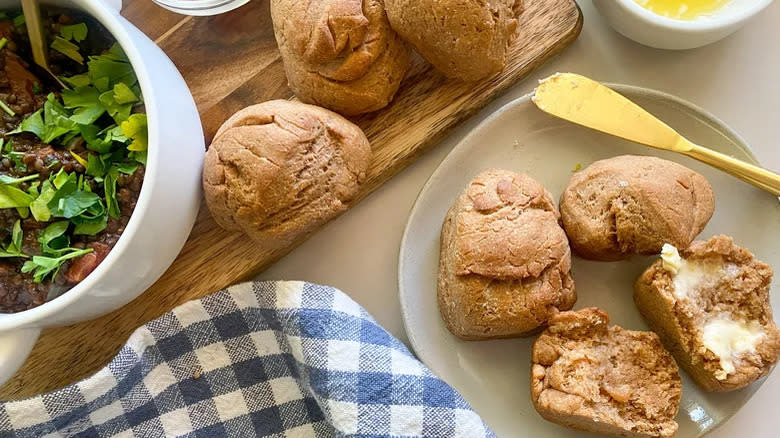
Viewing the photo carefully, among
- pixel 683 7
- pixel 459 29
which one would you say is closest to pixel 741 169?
pixel 683 7

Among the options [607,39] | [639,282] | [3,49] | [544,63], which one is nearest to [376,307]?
[639,282]

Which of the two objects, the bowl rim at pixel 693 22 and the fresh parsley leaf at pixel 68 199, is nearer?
the fresh parsley leaf at pixel 68 199

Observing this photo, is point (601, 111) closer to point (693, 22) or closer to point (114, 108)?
point (693, 22)

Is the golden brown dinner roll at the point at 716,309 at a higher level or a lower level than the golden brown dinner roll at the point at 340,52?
lower

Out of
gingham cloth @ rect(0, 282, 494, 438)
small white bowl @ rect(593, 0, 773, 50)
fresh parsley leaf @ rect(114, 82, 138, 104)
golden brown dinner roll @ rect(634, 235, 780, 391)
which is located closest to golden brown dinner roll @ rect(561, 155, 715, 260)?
golden brown dinner roll @ rect(634, 235, 780, 391)

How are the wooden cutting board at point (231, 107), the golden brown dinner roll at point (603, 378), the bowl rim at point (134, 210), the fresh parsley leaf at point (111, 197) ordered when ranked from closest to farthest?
the bowl rim at point (134, 210) → the fresh parsley leaf at point (111, 197) → the golden brown dinner roll at point (603, 378) → the wooden cutting board at point (231, 107)

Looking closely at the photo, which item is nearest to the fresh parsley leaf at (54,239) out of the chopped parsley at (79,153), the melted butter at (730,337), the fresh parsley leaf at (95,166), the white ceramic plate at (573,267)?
the chopped parsley at (79,153)

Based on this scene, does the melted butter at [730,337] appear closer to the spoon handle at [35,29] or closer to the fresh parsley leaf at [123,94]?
the fresh parsley leaf at [123,94]
